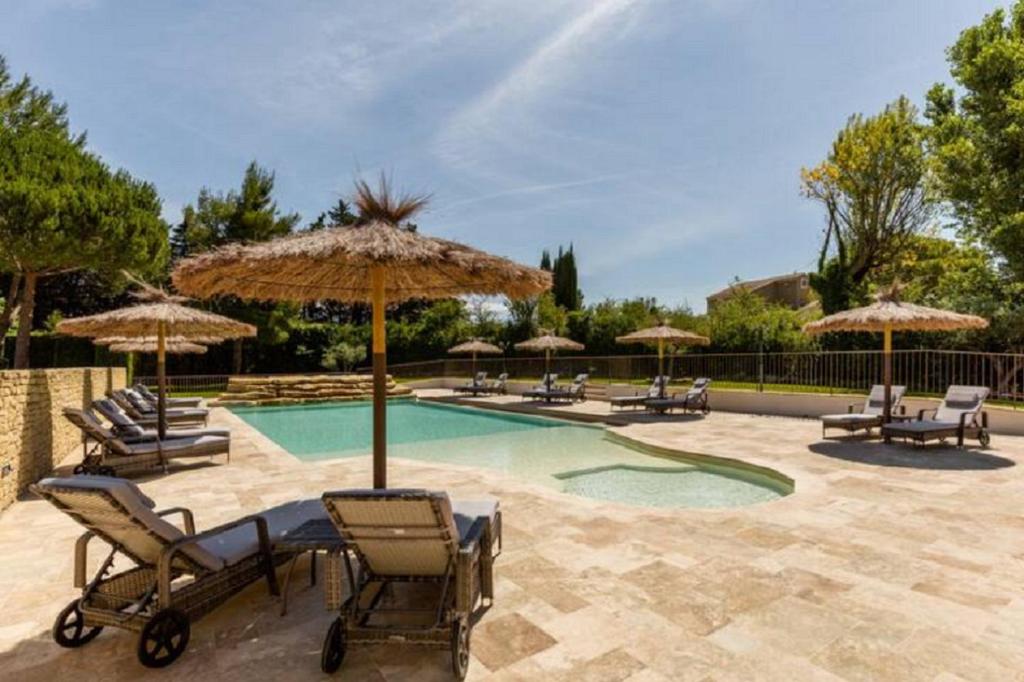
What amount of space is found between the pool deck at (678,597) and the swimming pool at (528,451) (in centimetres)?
147

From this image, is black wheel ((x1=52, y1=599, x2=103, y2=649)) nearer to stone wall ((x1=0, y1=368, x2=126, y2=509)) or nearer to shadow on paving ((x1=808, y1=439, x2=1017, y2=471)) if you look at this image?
stone wall ((x1=0, y1=368, x2=126, y2=509))

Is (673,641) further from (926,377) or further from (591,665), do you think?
(926,377)

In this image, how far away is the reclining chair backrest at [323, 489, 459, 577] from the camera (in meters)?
2.78

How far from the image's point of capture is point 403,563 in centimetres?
312

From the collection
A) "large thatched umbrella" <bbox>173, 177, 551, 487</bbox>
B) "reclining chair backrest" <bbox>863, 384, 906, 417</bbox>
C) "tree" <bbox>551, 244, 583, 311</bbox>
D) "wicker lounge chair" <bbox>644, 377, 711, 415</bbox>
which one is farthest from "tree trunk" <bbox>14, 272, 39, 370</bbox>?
"tree" <bbox>551, 244, 583, 311</bbox>

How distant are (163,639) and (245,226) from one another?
29.3 m

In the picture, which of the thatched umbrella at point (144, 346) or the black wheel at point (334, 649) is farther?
the thatched umbrella at point (144, 346)

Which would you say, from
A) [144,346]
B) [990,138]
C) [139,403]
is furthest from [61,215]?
[990,138]

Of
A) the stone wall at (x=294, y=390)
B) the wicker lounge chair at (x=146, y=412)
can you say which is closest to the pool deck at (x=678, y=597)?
the wicker lounge chair at (x=146, y=412)

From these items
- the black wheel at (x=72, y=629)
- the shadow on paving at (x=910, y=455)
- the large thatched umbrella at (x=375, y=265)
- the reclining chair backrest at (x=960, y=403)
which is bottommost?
the black wheel at (x=72, y=629)

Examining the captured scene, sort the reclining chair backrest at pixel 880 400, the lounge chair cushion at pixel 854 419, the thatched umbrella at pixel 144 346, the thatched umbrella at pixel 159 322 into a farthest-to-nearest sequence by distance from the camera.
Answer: the thatched umbrella at pixel 144 346
the reclining chair backrest at pixel 880 400
the lounge chair cushion at pixel 854 419
the thatched umbrella at pixel 159 322

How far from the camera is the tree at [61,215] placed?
47.5ft

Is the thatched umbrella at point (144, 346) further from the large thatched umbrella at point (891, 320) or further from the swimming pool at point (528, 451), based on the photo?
the large thatched umbrella at point (891, 320)

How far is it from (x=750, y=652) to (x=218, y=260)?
436cm
